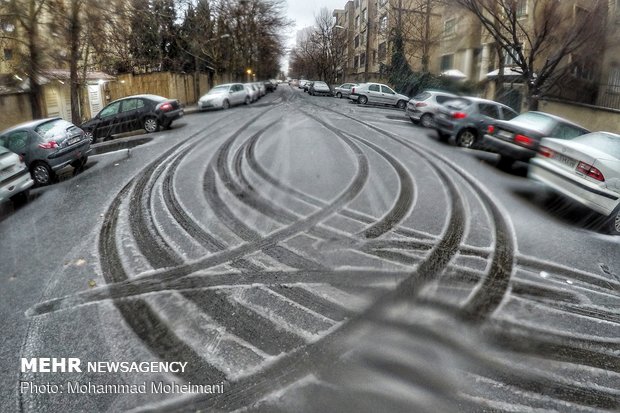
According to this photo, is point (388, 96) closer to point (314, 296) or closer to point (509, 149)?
point (509, 149)

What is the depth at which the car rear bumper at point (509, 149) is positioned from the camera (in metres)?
8.27

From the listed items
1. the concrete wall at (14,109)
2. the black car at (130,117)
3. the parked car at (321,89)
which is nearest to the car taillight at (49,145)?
the black car at (130,117)

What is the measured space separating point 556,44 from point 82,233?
679 inches

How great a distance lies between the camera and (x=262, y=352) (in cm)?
308

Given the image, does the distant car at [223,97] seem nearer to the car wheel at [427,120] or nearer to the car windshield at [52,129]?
the car wheel at [427,120]

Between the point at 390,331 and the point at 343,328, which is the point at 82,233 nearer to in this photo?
the point at 343,328

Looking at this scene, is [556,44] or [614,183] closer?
[614,183]

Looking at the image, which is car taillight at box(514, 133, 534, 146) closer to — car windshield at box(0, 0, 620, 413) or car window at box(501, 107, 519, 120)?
car windshield at box(0, 0, 620, 413)

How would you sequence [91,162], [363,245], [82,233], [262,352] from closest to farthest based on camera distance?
1. [262,352]
2. [363,245]
3. [82,233]
4. [91,162]

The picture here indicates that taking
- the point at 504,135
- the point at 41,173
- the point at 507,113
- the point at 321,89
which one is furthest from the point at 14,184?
the point at 321,89

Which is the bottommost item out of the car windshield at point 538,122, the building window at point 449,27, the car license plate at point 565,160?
the car license plate at point 565,160

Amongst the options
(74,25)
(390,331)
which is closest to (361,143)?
(390,331)

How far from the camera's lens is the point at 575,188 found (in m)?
6.02

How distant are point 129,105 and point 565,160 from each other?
13985 mm
